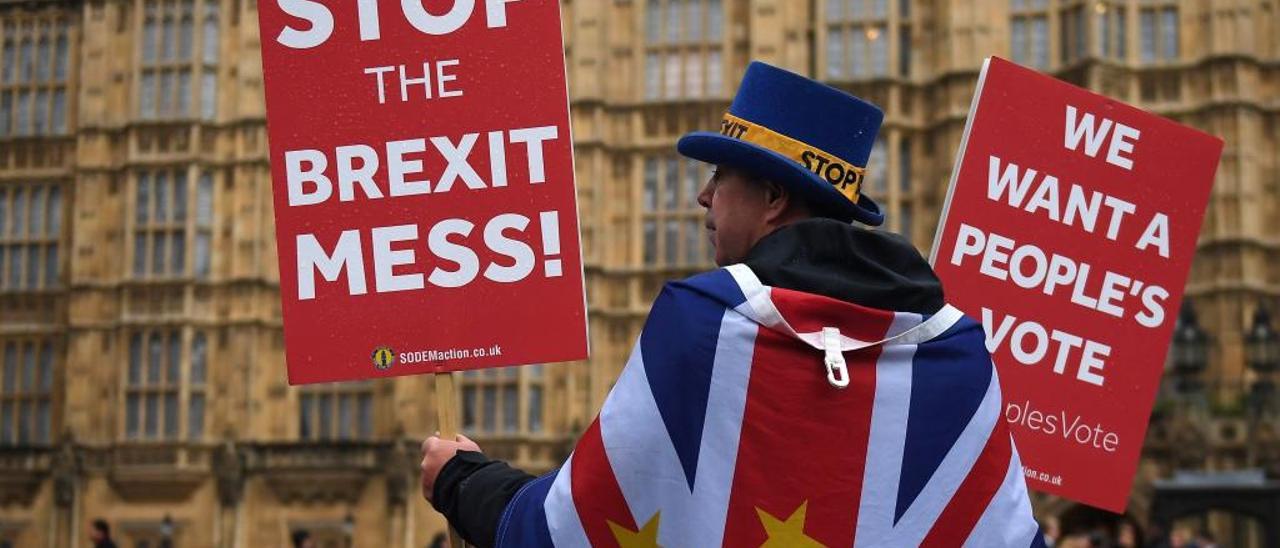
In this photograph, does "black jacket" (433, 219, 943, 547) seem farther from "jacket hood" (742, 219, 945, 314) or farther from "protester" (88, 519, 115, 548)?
"protester" (88, 519, 115, 548)

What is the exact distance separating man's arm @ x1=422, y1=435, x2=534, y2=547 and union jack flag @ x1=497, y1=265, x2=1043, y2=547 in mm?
178

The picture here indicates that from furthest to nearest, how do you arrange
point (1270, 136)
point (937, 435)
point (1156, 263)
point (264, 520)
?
point (264, 520), point (1270, 136), point (1156, 263), point (937, 435)

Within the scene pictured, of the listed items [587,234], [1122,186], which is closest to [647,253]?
[587,234]

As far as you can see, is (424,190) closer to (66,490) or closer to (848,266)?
(848,266)

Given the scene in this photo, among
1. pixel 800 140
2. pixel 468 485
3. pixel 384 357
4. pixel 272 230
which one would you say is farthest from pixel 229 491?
pixel 800 140

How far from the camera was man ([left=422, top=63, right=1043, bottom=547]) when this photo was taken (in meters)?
2.29

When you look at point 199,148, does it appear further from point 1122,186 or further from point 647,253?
point 1122,186

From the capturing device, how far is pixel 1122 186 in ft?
14.8

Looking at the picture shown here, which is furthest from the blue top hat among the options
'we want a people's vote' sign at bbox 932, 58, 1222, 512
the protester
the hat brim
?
the protester

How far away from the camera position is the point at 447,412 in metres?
3.21

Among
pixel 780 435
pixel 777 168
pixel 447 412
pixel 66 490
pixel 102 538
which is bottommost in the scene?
pixel 66 490

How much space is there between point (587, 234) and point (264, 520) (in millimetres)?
6109

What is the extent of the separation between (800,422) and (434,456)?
71cm

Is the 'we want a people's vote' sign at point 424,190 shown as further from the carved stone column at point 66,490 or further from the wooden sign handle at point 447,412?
the carved stone column at point 66,490
